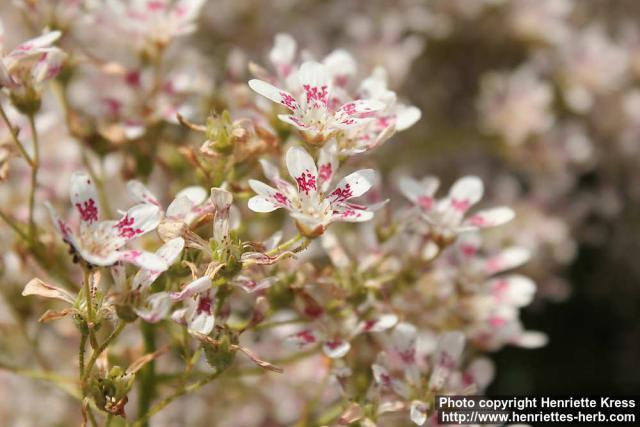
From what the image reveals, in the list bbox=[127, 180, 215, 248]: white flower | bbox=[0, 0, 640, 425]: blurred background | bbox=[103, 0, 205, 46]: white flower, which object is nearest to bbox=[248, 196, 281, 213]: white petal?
bbox=[127, 180, 215, 248]: white flower

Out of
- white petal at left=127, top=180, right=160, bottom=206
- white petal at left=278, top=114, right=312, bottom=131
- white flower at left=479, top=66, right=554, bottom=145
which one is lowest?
white petal at left=127, top=180, right=160, bottom=206

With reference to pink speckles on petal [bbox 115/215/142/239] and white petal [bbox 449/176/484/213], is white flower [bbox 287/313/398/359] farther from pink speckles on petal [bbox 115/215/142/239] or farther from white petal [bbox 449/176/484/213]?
pink speckles on petal [bbox 115/215/142/239]

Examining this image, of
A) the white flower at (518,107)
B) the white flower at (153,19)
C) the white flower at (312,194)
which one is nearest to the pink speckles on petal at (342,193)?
the white flower at (312,194)

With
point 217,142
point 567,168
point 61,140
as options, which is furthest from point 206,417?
point 567,168

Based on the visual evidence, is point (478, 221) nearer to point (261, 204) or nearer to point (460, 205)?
point (460, 205)

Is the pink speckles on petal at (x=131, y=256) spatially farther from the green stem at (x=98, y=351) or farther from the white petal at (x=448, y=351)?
the white petal at (x=448, y=351)

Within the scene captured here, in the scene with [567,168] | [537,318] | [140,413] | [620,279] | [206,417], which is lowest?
[140,413]

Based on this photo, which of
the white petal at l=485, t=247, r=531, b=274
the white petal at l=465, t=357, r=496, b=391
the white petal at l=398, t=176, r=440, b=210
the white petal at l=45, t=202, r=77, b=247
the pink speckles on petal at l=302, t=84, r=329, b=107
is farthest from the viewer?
the white petal at l=485, t=247, r=531, b=274

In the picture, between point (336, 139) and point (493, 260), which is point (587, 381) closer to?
A: point (493, 260)
